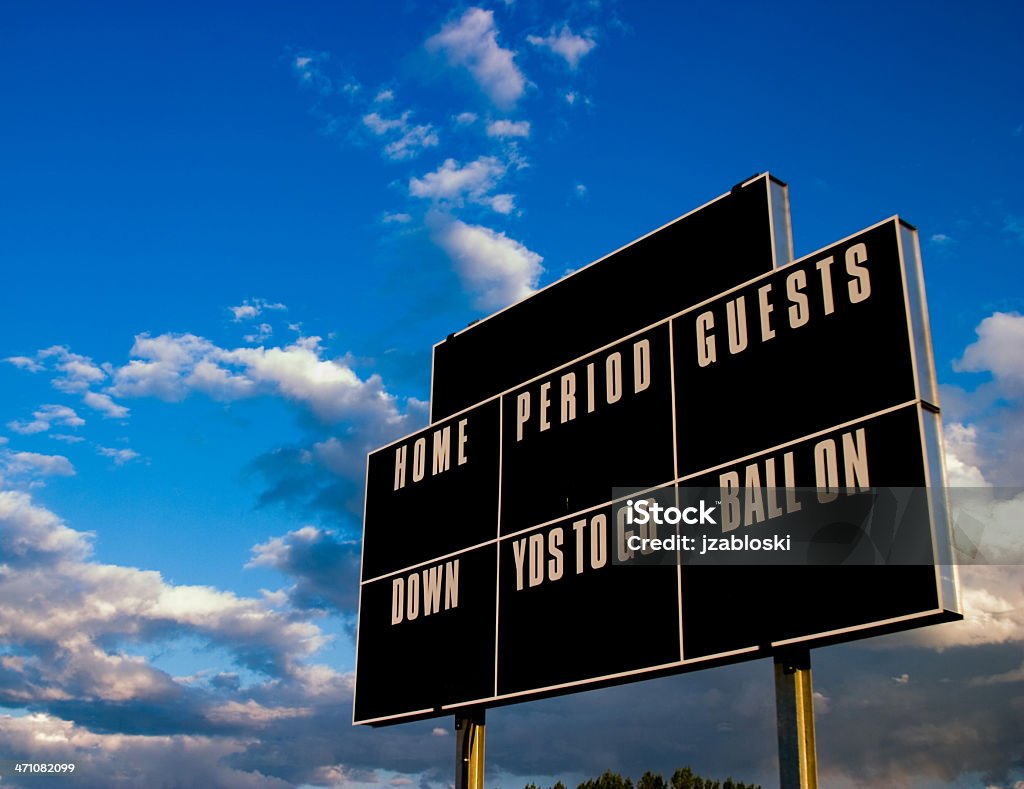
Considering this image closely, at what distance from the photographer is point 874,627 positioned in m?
10.8

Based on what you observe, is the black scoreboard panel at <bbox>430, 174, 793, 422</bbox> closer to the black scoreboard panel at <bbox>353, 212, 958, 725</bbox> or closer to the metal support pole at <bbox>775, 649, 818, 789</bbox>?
the black scoreboard panel at <bbox>353, 212, 958, 725</bbox>

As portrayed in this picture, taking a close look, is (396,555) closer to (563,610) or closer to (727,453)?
(563,610)

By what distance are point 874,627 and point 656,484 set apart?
3196 mm

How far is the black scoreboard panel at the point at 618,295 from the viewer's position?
45.6ft

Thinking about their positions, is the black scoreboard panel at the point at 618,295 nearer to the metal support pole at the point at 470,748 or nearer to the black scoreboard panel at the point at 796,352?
the black scoreboard panel at the point at 796,352

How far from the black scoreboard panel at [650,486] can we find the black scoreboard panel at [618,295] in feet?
1.42

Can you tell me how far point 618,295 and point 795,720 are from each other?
19.4ft

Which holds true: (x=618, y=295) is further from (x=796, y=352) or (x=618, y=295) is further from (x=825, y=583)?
(x=825, y=583)

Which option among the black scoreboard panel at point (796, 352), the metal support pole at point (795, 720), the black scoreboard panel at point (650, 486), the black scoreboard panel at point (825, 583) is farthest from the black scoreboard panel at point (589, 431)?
the metal support pole at point (795, 720)

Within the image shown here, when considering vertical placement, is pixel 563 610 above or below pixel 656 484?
below

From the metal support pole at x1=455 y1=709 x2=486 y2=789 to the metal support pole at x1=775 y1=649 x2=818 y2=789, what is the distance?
484cm

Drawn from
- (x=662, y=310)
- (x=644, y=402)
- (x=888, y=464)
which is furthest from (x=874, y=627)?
(x=662, y=310)

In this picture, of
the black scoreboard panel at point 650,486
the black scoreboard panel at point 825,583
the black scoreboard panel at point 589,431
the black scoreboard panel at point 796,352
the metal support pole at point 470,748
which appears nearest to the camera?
the black scoreboard panel at point 825,583

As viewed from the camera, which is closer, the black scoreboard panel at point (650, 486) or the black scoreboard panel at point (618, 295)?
the black scoreboard panel at point (650, 486)
